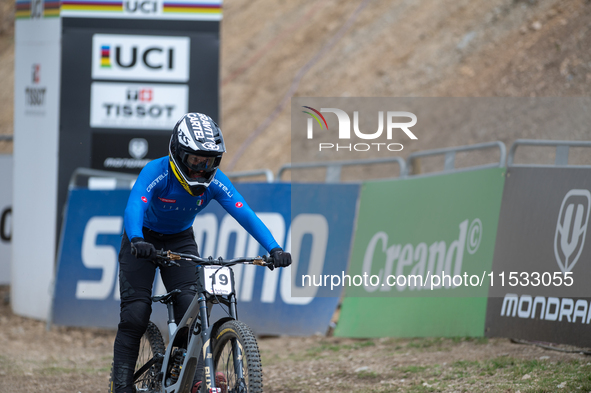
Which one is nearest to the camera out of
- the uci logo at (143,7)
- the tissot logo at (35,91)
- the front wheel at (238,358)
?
the front wheel at (238,358)

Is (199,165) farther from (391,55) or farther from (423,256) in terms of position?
(391,55)

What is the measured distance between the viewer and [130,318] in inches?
194

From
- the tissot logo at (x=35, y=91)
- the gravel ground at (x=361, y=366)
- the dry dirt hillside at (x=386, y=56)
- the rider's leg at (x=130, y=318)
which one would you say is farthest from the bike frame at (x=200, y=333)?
the dry dirt hillside at (x=386, y=56)

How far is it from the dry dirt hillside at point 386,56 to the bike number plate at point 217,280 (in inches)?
549

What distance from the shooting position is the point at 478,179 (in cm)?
729

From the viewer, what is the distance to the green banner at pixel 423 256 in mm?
7062

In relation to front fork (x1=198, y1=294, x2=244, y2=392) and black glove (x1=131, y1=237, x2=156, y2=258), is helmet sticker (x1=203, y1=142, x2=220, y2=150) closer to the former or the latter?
black glove (x1=131, y1=237, x2=156, y2=258)

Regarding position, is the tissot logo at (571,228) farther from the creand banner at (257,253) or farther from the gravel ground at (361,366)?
the creand banner at (257,253)

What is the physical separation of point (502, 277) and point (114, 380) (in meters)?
3.87

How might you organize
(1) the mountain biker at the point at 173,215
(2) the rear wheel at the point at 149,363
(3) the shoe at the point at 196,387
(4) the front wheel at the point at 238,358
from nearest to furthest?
(4) the front wheel at the point at 238,358 < (3) the shoe at the point at 196,387 < (1) the mountain biker at the point at 173,215 < (2) the rear wheel at the point at 149,363

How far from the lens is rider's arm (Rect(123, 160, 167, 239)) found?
4.65 m

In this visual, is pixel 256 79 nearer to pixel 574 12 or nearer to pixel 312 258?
pixel 574 12

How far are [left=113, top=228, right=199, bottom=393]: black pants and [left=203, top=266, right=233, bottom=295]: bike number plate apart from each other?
60 centimetres

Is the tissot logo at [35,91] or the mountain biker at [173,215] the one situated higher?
the tissot logo at [35,91]
